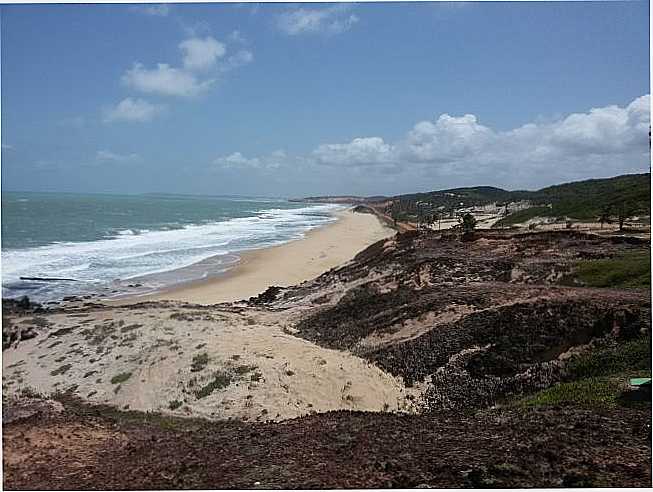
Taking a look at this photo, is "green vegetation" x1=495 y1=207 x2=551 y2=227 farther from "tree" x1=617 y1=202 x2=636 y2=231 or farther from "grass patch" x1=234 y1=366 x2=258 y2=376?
"grass patch" x1=234 y1=366 x2=258 y2=376

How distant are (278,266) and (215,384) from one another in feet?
35.2

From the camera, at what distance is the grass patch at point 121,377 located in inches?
253

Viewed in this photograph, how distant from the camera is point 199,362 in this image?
6.87 metres

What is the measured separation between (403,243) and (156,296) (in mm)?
9417

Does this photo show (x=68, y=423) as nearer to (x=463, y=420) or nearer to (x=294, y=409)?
(x=294, y=409)

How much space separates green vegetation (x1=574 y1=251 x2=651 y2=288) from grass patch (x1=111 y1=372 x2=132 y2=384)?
8.16 m

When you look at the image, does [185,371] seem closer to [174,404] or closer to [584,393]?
[174,404]

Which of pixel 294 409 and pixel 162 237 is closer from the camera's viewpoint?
pixel 294 409

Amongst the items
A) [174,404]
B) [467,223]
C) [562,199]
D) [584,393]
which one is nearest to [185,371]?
[174,404]

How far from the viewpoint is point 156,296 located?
980cm

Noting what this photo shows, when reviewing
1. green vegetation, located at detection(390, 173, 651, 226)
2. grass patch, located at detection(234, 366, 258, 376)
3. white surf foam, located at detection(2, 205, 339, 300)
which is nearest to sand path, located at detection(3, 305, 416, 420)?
grass patch, located at detection(234, 366, 258, 376)

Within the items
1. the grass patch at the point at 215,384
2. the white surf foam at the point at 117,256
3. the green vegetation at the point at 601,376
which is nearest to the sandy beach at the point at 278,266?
the white surf foam at the point at 117,256

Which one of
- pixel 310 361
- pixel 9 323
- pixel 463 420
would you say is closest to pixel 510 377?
pixel 463 420

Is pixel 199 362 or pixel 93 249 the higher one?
pixel 93 249
